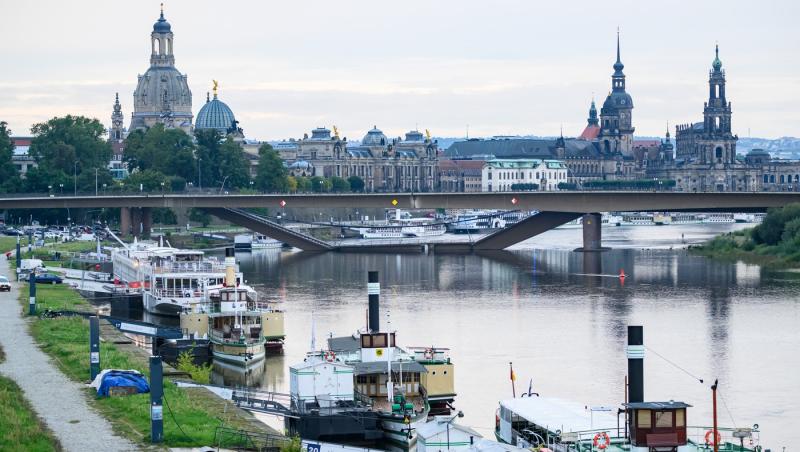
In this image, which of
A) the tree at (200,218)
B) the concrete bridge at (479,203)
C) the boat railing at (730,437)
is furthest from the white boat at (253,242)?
the boat railing at (730,437)

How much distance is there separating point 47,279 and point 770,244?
54.4m

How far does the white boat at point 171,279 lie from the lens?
2901 inches

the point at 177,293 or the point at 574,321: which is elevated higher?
the point at 177,293

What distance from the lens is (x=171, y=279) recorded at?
7631cm

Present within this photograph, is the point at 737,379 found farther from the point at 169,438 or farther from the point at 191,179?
the point at 191,179

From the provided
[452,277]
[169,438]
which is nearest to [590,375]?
[169,438]

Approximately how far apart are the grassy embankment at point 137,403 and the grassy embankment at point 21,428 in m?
1.87

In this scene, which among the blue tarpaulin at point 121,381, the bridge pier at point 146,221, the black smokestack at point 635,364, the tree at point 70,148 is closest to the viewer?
the black smokestack at point 635,364

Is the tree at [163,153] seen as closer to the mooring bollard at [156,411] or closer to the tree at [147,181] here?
the tree at [147,181]

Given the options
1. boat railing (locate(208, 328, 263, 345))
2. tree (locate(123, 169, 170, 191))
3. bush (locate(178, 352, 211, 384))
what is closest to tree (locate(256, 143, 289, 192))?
tree (locate(123, 169, 170, 191))

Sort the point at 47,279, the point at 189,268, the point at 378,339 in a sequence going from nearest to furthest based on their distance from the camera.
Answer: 1. the point at 378,339
2. the point at 189,268
3. the point at 47,279

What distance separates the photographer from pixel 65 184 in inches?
6452

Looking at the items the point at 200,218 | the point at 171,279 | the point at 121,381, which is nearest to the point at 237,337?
the point at 121,381

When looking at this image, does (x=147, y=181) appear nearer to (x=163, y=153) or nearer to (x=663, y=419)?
(x=163, y=153)
